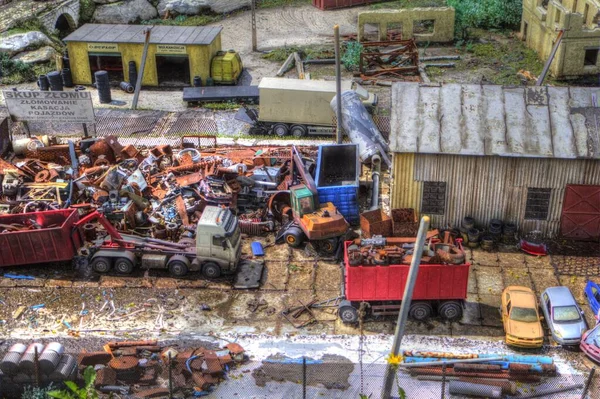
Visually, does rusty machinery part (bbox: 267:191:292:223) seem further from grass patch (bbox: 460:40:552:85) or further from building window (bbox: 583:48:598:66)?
building window (bbox: 583:48:598:66)

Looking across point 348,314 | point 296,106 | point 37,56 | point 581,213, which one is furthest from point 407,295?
point 37,56

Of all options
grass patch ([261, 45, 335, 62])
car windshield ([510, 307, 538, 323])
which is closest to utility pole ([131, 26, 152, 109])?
grass patch ([261, 45, 335, 62])

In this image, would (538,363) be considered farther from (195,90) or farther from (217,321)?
(195,90)

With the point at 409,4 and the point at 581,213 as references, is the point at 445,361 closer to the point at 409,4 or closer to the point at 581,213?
the point at 581,213

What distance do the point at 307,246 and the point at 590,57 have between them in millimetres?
25568

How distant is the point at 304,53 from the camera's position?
1832 inches

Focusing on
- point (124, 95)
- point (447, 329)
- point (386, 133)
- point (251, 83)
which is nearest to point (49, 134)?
point (124, 95)

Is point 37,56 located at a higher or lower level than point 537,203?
higher

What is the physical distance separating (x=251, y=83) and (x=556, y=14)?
17858 mm

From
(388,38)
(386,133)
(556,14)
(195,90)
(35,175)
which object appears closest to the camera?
(35,175)

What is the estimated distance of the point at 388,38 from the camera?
47625 millimetres

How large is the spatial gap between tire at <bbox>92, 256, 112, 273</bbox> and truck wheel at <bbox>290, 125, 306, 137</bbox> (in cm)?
1323

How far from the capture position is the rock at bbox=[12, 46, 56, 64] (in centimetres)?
4344

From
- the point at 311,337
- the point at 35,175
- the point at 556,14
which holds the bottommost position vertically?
the point at 311,337
